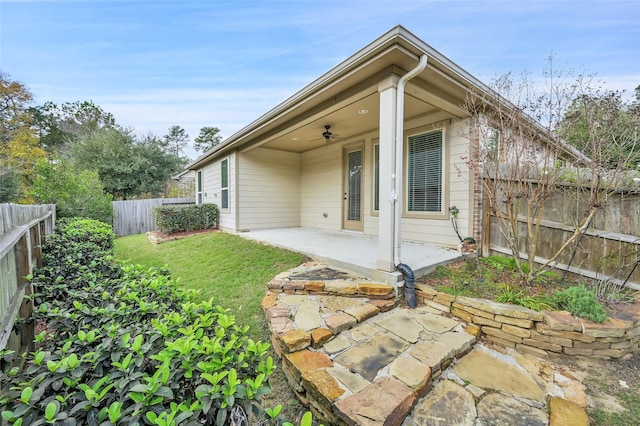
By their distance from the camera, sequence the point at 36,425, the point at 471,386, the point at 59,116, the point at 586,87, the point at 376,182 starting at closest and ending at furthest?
the point at 36,425 < the point at 471,386 < the point at 586,87 < the point at 376,182 < the point at 59,116

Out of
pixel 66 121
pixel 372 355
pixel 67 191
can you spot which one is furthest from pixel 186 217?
pixel 66 121

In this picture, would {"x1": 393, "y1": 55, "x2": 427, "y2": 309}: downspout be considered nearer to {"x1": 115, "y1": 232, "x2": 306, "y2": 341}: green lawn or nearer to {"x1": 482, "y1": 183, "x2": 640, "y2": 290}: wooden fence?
{"x1": 115, "y1": 232, "x2": 306, "y2": 341}: green lawn

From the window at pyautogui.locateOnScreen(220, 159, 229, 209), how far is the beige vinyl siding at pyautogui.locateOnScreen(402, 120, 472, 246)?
19.0 ft

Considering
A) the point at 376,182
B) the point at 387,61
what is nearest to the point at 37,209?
the point at 387,61

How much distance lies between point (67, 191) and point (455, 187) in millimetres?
10106

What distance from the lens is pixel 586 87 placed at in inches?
125

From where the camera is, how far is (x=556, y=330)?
7.84 ft

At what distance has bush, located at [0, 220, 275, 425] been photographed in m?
0.88

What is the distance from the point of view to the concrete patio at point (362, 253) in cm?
348

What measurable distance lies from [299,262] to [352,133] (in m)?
3.61

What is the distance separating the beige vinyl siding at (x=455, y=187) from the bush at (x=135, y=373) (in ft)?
14.0

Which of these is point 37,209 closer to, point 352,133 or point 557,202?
point 352,133

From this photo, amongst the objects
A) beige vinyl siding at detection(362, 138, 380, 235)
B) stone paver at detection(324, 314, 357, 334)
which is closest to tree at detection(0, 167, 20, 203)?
beige vinyl siding at detection(362, 138, 380, 235)

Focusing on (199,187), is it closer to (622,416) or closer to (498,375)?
(498,375)
